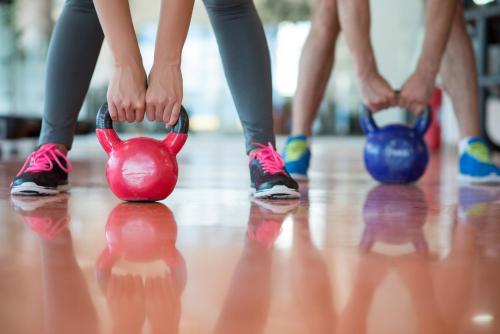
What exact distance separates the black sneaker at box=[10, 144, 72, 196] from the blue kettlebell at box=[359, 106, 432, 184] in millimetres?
959

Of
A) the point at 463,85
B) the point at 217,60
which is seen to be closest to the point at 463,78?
the point at 463,85

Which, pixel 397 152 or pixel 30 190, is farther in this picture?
pixel 397 152

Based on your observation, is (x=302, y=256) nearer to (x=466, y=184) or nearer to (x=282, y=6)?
(x=466, y=184)

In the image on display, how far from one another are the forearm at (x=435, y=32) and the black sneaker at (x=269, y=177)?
0.64 m

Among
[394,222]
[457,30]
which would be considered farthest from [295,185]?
[457,30]

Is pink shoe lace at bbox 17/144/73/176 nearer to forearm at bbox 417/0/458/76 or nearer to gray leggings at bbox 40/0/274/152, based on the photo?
gray leggings at bbox 40/0/274/152

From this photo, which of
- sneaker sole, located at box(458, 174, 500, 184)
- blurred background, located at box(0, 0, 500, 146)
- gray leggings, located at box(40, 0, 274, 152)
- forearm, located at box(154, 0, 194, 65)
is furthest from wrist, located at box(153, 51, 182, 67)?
blurred background, located at box(0, 0, 500, 146)

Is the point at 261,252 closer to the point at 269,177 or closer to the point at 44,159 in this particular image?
the point at 269,177

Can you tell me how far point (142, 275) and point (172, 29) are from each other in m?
0.67

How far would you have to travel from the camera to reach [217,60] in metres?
7.99

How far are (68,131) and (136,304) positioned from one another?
3.46 ft

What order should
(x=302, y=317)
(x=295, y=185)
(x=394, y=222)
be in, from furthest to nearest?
(x=295, y=185) → (x=394, y=222) → (x=302, y=317)

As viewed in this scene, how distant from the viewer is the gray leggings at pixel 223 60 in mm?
1475

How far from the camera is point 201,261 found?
0.77 m
